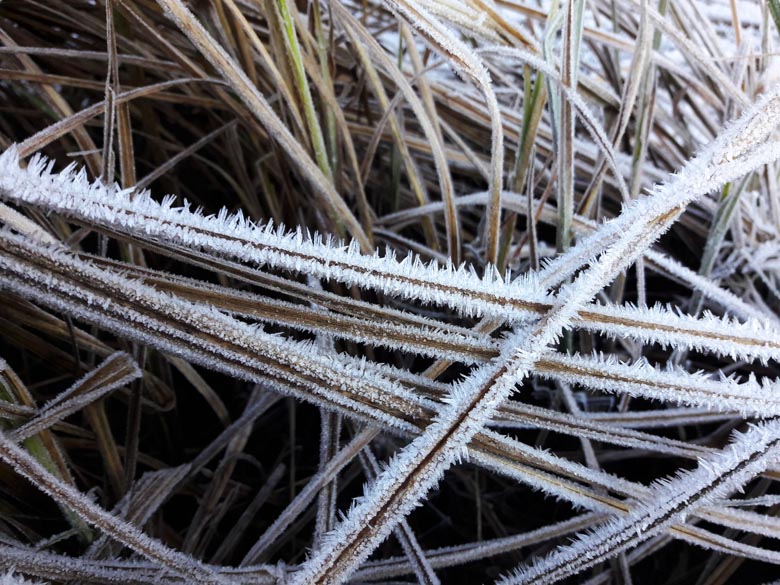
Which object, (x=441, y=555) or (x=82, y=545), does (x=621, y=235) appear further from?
(x=82, y=545)

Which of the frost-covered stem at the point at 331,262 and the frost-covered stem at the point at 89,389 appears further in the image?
the frost-covered stem at the point at 89,389

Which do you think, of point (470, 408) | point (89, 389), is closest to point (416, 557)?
point (470, 408)

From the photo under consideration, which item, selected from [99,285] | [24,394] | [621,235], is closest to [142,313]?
[99,285]

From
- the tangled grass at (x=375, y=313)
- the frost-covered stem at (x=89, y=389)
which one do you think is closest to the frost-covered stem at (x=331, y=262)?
the tangled grass at (x=375, y=313)

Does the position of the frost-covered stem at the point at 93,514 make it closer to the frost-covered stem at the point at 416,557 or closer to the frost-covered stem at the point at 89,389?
the frost-covered stem at the point at 89,389

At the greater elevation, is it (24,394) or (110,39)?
Answer: (110,39)

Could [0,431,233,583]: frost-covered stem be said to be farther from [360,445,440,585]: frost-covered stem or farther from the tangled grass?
[360,445,440,585]: frost-covered stem
